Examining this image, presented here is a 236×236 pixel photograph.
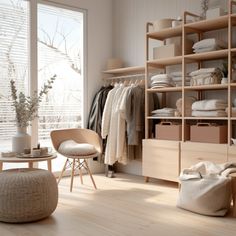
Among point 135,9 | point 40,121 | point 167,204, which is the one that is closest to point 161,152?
point 167,204

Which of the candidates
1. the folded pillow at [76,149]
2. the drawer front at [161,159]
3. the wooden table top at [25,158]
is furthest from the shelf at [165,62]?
the wooden table top at [25,158]

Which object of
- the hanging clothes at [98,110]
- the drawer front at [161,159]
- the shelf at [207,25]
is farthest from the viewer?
the hanging clothes at [98,110]

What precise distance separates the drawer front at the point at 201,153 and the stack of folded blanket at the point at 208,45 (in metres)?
1.05

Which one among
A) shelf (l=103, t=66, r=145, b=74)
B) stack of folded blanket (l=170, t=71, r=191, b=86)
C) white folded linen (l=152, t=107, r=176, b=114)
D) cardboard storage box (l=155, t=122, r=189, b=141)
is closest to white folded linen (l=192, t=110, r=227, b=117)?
cardboard storage box (l=155, t=122, r=189, b=141)

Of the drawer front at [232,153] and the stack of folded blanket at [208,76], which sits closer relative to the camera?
the drawer front at [232,153]

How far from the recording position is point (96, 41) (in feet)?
→ 17.4

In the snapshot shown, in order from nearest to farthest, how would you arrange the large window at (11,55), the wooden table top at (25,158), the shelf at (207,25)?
the wooden table top at (25,158), the shelf at (207,25), the large window at (11,55)

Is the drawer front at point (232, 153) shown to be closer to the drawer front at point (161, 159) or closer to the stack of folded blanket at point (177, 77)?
the drawer front at point (161, 159)

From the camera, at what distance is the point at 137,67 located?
4.79m

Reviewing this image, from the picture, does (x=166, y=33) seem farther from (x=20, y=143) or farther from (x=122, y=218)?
(x=122, y=218)

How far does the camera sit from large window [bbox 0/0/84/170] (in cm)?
440

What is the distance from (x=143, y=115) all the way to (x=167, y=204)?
59.9 inches

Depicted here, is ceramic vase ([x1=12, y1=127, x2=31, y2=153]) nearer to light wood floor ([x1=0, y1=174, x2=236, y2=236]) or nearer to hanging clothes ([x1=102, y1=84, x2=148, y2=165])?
light wood floor ([x1=0, y1=174, x2=236, y2=236])

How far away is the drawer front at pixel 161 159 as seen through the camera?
13.5 ft
